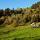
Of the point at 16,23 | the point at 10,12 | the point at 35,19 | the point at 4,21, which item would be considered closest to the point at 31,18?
the point at 35,19

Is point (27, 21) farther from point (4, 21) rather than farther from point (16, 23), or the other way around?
point (4, 21)

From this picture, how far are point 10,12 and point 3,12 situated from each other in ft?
12.4

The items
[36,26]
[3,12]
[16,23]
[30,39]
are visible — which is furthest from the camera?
[3,12]

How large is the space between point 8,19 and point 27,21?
27.1 feet

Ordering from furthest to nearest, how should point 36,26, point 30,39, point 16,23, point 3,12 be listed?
point 3,12 < point 16,23 < point 36,26 < point 30,39

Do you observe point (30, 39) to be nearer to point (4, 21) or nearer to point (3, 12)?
point (4, 21)

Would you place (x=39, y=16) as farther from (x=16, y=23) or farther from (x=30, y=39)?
(x=30, y=39)

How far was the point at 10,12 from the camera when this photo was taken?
74438 mm

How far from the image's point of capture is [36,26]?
4638 cm

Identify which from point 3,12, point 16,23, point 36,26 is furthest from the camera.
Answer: point 3,12

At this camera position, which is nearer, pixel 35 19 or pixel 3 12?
pixel 35 19

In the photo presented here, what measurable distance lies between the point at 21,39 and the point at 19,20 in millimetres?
28231

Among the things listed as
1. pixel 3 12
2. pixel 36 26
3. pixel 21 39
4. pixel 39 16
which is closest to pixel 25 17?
pixel 39 16

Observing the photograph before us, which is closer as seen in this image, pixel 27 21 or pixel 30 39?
pixel 30 39
